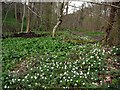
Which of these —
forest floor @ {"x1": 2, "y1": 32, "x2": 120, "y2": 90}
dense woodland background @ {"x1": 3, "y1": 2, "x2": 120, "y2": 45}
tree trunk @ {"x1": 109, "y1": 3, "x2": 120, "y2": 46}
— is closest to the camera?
dense woodland background @ {"x1": 3, "y1": 2, "x2": 120, "y2": 45}

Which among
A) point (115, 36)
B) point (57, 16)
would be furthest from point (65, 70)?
point (57, 16)

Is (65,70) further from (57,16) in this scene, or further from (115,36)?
(57,16)

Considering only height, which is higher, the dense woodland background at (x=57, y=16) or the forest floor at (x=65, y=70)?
the dense woodland background at (x=57, y=16)

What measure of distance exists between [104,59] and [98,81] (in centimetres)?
164

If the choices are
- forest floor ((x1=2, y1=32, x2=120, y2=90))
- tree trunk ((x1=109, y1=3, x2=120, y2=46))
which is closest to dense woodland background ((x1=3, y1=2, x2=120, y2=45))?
tree trunk ((x1=109, y1=3, x2=120, y2=46))

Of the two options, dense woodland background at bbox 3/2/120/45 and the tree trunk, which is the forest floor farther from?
dense woodland background at bbox 3/2/120/45

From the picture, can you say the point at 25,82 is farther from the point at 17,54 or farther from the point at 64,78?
the point at 17,54

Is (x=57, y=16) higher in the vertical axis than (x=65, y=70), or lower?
higher

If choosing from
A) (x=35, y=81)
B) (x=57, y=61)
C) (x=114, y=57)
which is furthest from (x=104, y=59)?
(x=35, y=81)

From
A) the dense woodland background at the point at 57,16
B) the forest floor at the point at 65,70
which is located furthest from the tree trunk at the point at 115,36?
the forest floor at the point at 65,70

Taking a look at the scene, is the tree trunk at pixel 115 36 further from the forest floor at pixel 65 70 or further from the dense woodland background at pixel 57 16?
the forest floor at pixel 65 70

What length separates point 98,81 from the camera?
6.41m

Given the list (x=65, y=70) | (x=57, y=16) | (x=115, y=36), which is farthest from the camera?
(x=57, y=16)

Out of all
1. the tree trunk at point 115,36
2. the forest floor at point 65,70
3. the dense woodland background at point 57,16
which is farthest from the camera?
the tree trunk at point 115,36
